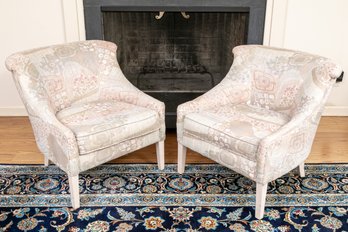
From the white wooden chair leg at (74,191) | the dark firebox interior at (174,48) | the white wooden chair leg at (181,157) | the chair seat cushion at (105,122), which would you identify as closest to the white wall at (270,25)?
the dark firebox interior at (174,48)

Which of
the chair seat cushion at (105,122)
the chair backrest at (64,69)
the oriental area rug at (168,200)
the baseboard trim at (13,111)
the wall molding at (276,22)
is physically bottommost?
the oriental area rug at (168,200)

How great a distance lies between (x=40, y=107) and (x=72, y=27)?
1102mm

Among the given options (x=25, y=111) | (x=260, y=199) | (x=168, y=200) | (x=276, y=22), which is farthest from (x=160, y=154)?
(x=25, y=111)

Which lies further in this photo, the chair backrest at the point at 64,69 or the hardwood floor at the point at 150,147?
the hardwood floor at the point at 150,147

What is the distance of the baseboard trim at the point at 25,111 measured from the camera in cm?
330

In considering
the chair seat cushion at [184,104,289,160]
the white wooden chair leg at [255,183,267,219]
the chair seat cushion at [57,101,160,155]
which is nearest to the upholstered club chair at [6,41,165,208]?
the chair seat cushion at [57,101,160,155]

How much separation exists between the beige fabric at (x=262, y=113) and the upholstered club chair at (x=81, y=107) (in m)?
0.28

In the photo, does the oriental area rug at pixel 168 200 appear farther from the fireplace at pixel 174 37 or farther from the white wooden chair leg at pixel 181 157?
the fireplace at pixel 174 37

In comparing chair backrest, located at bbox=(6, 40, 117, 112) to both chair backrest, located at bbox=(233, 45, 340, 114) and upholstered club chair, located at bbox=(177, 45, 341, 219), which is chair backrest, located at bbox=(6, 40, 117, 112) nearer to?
upholstered club chair, located at bbox=(177, 45, 341, 219)

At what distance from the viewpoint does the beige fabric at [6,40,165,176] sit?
201 cm

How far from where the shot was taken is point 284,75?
2240 mm

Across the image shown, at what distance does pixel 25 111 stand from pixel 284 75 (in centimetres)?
224

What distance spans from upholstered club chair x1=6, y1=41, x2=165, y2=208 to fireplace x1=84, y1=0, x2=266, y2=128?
1.75ft

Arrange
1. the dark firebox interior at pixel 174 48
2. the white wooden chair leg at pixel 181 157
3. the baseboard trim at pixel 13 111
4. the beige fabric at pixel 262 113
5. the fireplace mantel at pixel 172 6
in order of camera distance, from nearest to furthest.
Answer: the beige fabric at pixel 262 113 < the white wooden chair leg at pixel 181 157 < the fireplace mantel at pixel 172 6 < the dark firebox interior at pixel 174 48 < the baseboard trim at pixel 13 111
